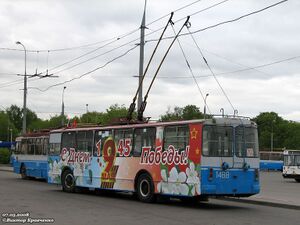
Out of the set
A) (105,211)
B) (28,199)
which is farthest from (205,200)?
(28,199)

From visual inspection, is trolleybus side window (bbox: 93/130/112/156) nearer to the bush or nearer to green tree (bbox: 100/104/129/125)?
the bush

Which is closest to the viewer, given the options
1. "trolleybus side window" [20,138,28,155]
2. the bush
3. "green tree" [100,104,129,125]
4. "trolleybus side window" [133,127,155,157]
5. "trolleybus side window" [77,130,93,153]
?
"trolleybus side window" [133,127,155,157]

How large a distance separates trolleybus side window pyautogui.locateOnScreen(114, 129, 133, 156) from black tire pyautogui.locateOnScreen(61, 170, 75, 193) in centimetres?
345

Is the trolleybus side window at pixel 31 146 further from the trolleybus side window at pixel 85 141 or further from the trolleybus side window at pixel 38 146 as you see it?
the trolleybus side window at pixel 85 141

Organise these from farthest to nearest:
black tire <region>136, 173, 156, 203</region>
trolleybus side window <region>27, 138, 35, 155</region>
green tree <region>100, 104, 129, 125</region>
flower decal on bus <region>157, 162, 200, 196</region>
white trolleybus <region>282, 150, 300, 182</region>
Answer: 1. green tree <region>100, 104, 129, 125</region>
2. white trolleybus <region>282, 150, 300, 182</region>
3. trolleybus side window <region>27, 138, 35, 155</region>
4. black tire <region>136, 173, 156, 203</region>
5. flower decal on bus <region>157, 162, 200, 196</region>

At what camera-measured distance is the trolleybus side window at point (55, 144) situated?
76.5ft

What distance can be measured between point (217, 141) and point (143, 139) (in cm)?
308

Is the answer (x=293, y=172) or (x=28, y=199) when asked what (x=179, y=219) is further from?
(x=293, y=172)

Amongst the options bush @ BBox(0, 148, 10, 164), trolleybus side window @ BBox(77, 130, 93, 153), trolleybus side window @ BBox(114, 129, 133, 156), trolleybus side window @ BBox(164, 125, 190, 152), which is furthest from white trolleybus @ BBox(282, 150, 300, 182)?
bush @ BBox(0, 148, 10, 164)

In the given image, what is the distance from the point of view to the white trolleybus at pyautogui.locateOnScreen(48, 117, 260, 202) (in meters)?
15.9

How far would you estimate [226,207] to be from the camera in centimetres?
1686

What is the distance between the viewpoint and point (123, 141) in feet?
63.1

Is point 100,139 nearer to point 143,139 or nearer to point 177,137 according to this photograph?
point 143,139

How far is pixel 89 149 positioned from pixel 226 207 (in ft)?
21.2
